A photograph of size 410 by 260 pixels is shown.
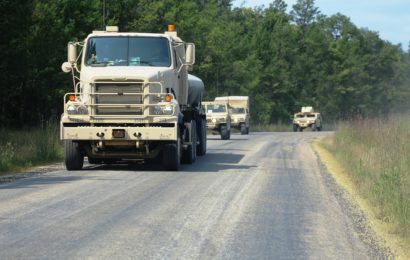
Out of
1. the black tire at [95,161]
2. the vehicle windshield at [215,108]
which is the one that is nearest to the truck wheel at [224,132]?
the vehicle windshield at [215,108]

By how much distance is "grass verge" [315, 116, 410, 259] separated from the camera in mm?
10297

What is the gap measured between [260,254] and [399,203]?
11.7 feet

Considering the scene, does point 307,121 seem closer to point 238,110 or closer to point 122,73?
point 238,110

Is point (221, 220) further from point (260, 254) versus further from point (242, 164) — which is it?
point (242, 164)

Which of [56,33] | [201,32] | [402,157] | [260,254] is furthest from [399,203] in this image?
[201,32]

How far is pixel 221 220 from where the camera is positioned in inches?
413

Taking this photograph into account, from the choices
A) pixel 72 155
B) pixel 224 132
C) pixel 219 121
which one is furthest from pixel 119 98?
pixel 219 121

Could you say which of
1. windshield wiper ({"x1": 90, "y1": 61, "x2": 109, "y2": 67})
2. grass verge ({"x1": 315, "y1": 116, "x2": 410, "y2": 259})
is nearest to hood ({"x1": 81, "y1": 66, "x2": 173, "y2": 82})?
windshield wiper ({"x1": 90, "y1": 61, "x2": 109, "y2": 67})

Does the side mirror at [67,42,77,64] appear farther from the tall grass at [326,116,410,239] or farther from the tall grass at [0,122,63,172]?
the tall grass at [326,116,410,239]

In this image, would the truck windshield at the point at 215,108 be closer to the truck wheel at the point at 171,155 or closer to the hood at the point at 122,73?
the hood at the point at 122,73

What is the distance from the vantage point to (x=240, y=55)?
82.6 metres

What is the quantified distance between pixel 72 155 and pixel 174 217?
785 cm

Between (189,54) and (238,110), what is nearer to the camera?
(189,54)

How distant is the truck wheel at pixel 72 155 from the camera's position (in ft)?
59.0
